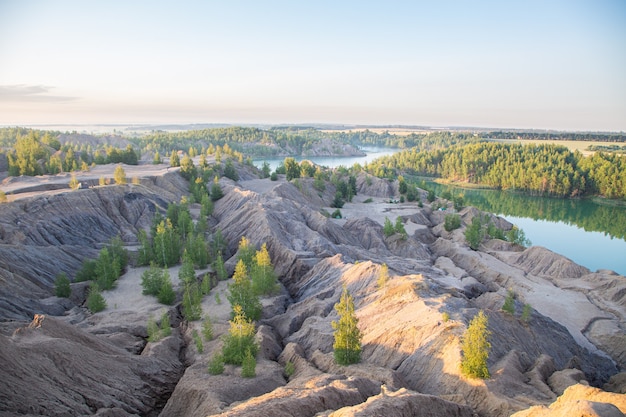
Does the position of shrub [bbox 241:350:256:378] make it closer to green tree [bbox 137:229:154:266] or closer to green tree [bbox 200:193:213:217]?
green tree [bbox 137:229:154:266]

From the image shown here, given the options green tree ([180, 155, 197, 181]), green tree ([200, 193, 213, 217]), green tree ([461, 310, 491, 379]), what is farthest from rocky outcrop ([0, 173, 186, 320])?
green tree ([461, 310, 491, 379])

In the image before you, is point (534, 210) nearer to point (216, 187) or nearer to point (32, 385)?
point (216, 187)

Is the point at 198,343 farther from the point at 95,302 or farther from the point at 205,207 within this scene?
the point at 205,207

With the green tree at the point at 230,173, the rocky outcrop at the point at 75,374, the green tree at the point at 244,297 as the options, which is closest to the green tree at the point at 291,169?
the green tree at the point at 230,173

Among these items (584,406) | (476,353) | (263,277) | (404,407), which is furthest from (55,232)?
(584,406)

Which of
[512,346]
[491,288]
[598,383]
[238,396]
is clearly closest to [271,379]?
[238,396]

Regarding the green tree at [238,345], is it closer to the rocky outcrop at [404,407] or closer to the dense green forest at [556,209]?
the rocky outcrop at [404,407]
